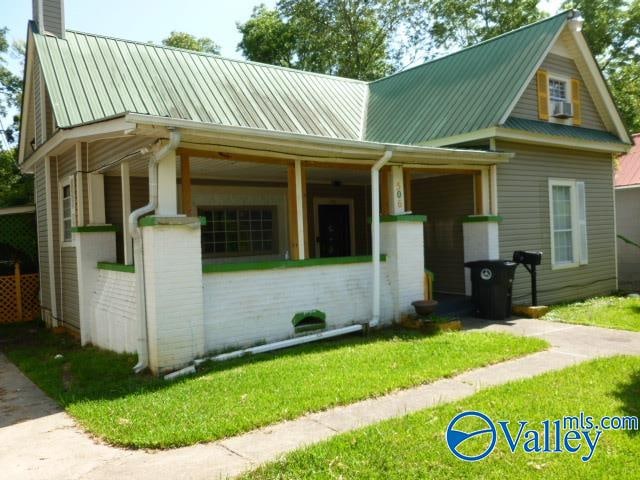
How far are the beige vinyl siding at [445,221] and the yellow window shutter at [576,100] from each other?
10.3ft

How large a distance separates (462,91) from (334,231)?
459 cm

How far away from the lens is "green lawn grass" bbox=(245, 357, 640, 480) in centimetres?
355

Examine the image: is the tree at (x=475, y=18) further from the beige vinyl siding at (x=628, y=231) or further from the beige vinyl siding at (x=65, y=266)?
the beige vinyl siding at (x=65, y=266)

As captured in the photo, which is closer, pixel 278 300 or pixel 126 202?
pixel 278 300

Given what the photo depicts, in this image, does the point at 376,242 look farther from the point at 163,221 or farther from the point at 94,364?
the point at 94,364

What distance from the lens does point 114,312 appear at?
7504mm

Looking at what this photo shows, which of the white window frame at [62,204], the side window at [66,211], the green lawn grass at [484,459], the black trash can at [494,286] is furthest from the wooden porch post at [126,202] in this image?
the black trash can at [494,286]

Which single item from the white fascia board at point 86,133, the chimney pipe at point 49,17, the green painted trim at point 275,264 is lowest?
the green painted trim at point 275,264

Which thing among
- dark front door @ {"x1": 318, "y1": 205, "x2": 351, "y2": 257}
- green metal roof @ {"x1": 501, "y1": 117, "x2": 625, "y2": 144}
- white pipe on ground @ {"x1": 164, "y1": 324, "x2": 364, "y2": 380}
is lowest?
white pipe on ground @ {"x1": 164, "y1": 324, "x2": 364, "y2": 380}

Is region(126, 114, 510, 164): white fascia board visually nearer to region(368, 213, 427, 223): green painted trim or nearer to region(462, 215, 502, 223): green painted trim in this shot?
region(368, 213, 427, 223): green painted trim

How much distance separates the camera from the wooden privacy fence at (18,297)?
1191 cm

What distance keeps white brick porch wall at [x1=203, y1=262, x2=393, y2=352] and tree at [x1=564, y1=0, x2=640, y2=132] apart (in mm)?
20446

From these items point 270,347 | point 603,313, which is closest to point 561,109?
point 603,313

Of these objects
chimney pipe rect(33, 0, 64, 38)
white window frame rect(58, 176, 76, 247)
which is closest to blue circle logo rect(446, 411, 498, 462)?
white window frame rect(58, 176, 76, 247)
